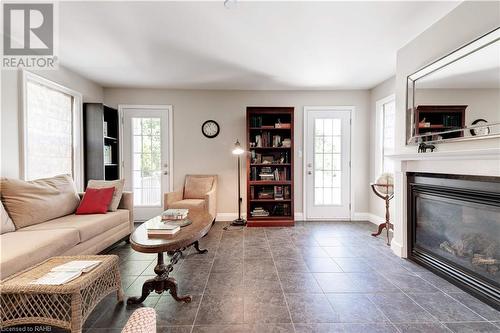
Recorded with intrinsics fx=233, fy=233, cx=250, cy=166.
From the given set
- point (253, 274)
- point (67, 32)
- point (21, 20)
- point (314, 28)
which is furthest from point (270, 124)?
point (21, 20)

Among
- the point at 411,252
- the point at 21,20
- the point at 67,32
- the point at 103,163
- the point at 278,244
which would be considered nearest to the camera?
the point at 21,20

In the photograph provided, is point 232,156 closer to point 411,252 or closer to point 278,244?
point 278,244

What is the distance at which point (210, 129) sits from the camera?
14.4 ft

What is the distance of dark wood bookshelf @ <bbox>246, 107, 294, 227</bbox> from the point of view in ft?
13.4

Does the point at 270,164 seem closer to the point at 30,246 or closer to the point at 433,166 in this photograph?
the point at 433,166

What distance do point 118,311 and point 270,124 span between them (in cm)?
A: 351

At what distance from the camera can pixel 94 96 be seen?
405 centimetres

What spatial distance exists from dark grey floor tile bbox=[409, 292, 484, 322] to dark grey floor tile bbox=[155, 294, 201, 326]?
1817mm

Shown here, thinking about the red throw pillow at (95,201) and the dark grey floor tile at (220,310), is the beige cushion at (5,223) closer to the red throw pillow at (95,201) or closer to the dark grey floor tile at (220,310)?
the red throw pillow at (95,201)

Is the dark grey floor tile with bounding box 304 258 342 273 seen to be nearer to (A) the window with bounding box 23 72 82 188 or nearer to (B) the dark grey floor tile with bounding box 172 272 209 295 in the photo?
(B) the dark grey floor tile with bounding box 172 272 209 295

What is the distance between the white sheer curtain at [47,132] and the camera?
9.37 feet

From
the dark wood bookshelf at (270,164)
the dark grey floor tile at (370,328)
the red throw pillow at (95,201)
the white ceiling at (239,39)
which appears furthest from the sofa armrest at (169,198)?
the dark grey floor tile at (370,328)

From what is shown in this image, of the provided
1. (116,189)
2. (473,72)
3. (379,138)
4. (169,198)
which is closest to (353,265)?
(473,72)

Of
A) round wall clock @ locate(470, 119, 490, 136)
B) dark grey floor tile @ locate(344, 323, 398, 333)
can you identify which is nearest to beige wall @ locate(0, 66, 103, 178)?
dark grey floor tile @ locate(344, 323, 398, 333)
